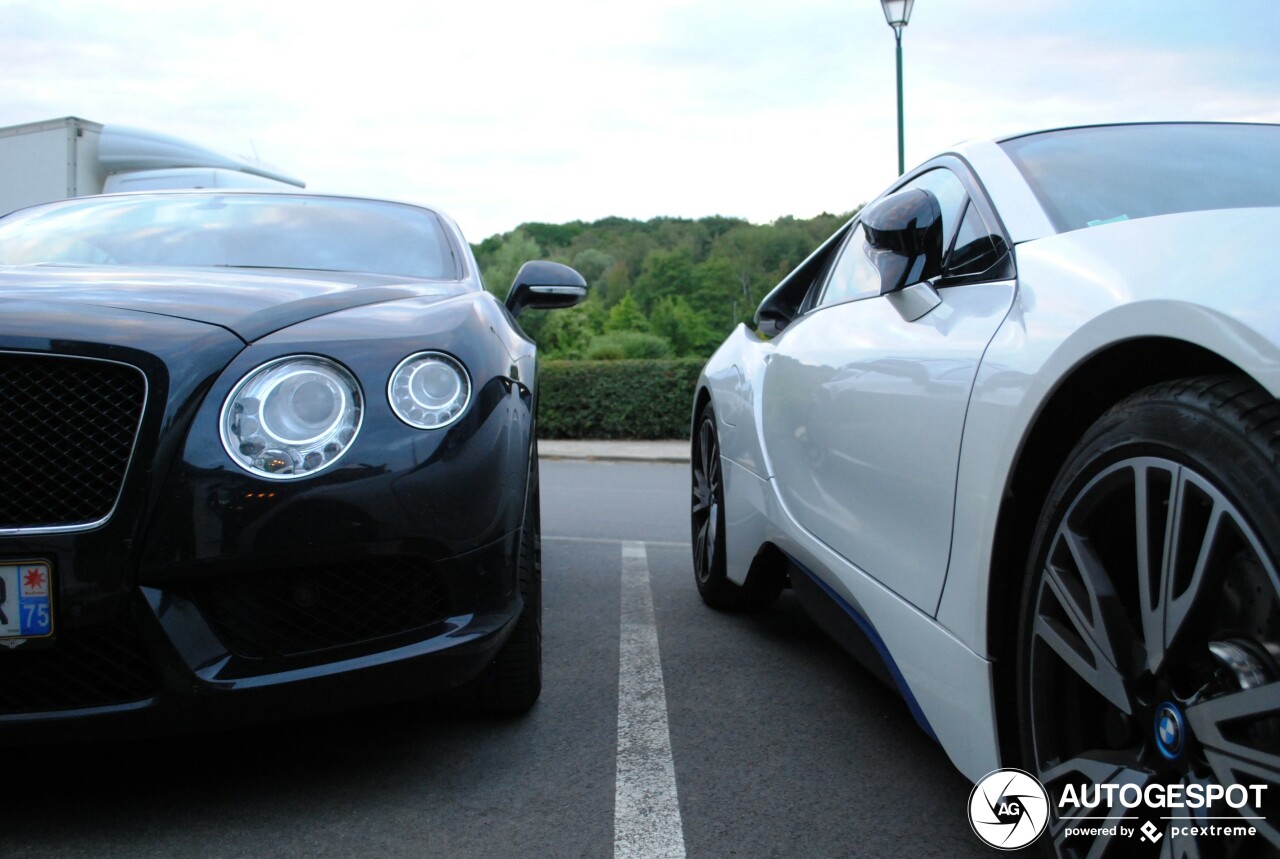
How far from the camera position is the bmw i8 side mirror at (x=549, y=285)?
13.2ft

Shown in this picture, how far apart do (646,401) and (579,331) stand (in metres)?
69.0

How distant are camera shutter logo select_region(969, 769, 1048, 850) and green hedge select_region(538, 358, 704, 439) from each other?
15.6m

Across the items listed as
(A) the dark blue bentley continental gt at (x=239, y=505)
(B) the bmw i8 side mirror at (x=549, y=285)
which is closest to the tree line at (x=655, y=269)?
(B) the bmw i8 side mirror at (x=549, y=285)

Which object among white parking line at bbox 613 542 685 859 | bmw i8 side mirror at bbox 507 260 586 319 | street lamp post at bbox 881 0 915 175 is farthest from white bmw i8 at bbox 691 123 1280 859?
street lamp post at bbox 881 0 915 175

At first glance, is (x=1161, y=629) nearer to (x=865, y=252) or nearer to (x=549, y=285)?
(x=865, y=252)

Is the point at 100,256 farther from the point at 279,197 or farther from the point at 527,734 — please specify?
the point at 527,734

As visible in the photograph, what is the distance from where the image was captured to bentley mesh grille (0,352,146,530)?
6.43 ft

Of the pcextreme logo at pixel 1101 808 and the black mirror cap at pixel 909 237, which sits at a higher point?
the black mirror cap at pixel 909 237

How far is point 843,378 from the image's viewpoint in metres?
2.56

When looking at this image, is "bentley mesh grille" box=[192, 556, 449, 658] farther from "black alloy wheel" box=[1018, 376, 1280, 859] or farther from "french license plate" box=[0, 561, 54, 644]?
"black alloy wheel" box=[1018, 376, 1280, 859]

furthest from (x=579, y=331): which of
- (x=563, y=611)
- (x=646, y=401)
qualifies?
A: (x=563, y=611)

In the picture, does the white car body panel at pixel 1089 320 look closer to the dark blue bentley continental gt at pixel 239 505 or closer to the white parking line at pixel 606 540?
the dark blue bentley continental gt at pixel 239 505

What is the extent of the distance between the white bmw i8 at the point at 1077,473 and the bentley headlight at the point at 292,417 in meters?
1.07

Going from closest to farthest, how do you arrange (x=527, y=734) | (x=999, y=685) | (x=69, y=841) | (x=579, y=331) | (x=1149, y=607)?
(x=1149, y=607) < (x=999, y=685) < (x=69, y=841) < (x=527, y=734) < (x=579, y=331)
